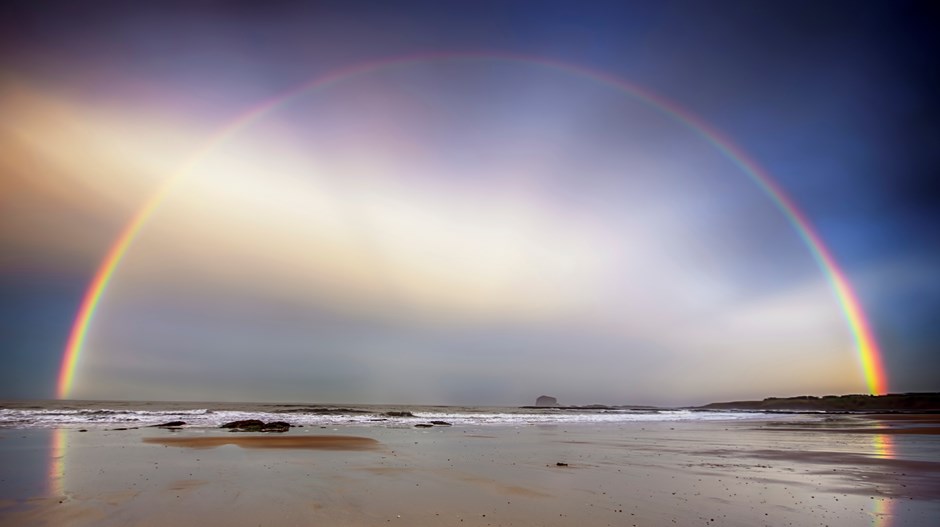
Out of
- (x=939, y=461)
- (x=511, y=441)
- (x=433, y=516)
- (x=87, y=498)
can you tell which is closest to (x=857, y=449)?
(x=939, y=461)

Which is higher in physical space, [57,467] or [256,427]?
[57,467]

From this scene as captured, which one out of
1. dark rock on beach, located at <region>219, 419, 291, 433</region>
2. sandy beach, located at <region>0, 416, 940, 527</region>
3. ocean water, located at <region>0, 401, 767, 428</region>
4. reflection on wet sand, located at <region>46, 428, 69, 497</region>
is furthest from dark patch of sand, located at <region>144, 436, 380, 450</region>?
ocean water, located at <region>0, 401, 767, 428</region>

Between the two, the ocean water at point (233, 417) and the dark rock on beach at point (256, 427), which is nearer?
the dark rock on beach at point (256, 427)

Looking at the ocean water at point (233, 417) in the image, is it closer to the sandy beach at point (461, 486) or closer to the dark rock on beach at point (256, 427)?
the dark rock on beach at point (256, 427)

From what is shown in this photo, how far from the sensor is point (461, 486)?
14.1 m

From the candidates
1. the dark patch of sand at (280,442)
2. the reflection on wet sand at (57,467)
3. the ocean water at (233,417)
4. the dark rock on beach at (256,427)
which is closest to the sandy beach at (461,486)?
the reflection on wet sand at (57,467)

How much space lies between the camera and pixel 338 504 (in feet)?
38.2

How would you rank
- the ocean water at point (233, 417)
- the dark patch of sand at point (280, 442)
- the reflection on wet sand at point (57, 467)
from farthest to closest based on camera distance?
1. the ocean water at point (233, 417)
2. the dark patch of sand at point (280, 442)
3. the reflection on wet sand at point (57, 467)

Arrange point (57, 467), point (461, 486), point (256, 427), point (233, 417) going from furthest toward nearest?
point (233, 417)
point (256, 427)
point (57, 467)
point (461, 486)

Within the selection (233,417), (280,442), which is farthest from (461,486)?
(233,417)

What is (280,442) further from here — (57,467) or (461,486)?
(461,486)

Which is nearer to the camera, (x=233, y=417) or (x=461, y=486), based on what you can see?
(x=461, y=486)

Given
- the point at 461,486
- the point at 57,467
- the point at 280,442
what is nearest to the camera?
the point at 461,486

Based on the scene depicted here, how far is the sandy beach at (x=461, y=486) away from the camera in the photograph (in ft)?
34.5
